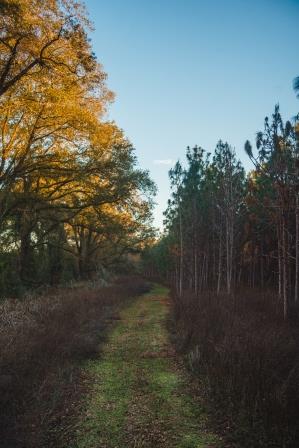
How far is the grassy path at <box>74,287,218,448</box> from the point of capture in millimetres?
4474

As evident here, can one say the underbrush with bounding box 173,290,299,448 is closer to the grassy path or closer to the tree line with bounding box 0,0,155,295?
the grassy path

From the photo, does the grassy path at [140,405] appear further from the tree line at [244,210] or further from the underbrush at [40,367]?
the tree line at [244,210]

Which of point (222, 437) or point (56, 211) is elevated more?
point (56, 211)

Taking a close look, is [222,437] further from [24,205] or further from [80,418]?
[24,205]

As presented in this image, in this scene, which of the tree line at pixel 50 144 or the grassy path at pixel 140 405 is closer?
the grassy path at pixel 140 405

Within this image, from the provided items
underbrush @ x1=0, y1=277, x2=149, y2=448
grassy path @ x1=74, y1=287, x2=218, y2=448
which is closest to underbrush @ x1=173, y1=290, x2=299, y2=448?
grassy path @ x1=74, y1=287, x2=218, y2=448

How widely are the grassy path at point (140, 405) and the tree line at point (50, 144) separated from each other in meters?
9.41

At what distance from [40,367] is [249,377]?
4.18 meters

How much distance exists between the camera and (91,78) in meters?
12.2

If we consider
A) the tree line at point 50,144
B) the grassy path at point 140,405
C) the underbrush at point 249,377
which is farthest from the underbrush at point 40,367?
the tree line at point 50,144

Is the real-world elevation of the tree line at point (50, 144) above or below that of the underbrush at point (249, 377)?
above

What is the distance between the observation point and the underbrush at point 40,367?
4.73 metres

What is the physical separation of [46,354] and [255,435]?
483cm

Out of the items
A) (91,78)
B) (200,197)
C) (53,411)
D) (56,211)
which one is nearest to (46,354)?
(53,411)
